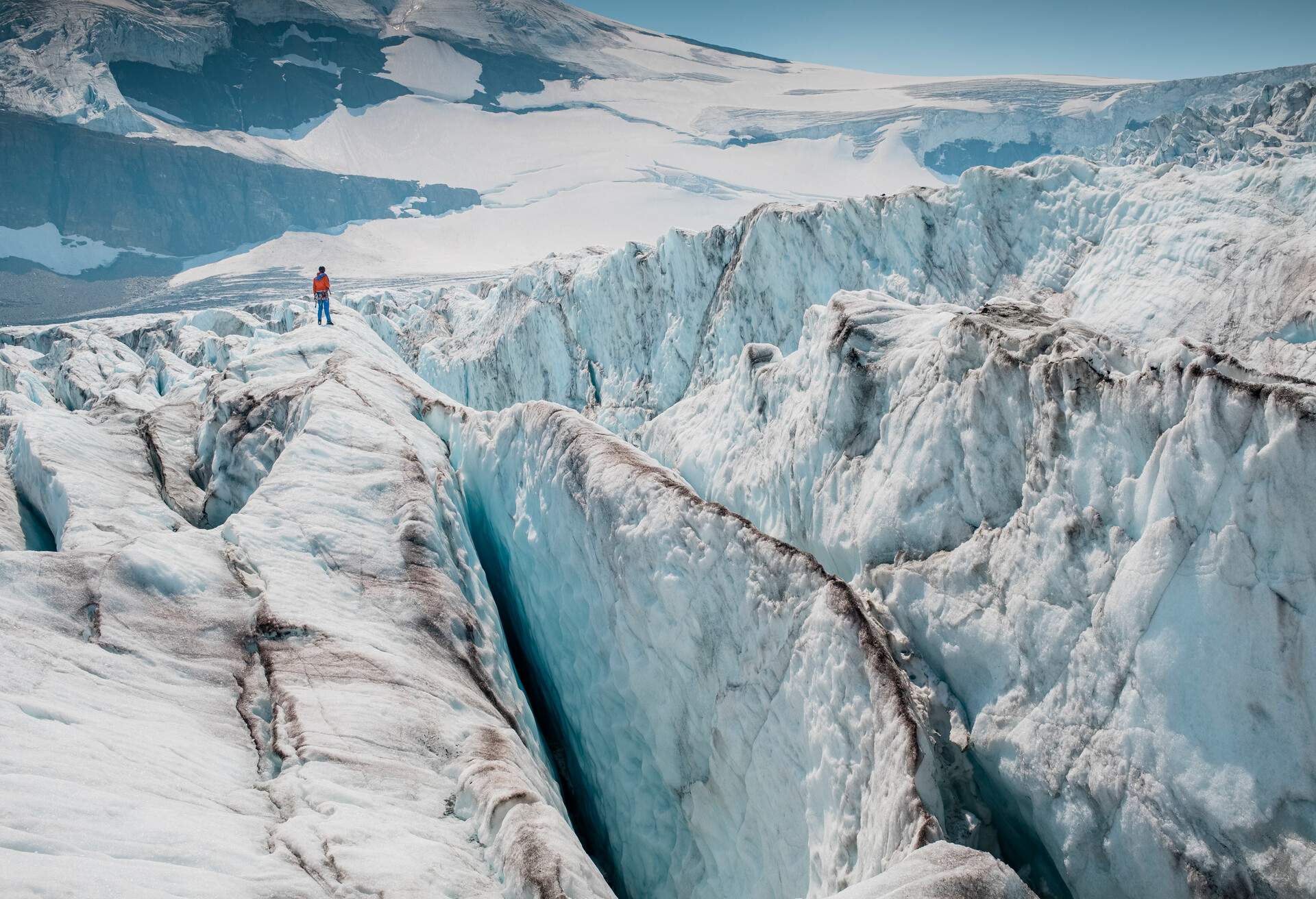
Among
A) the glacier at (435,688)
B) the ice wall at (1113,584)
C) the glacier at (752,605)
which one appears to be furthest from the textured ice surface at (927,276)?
the glacier at (435,688)

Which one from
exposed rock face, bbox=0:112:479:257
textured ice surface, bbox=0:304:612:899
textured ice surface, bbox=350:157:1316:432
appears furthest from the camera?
exposed rock face, bbox=0:112:479:257

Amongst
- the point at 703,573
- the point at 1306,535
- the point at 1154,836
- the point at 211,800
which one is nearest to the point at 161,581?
the point at 211,800

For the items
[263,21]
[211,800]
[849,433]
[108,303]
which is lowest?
[108,303]

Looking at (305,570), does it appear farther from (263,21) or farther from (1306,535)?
(263,21)

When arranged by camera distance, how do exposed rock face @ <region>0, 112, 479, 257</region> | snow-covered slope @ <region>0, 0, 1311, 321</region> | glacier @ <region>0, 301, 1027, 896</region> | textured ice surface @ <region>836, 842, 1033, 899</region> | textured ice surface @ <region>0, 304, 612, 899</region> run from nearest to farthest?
textured ice surface @ <region>836, 842, 1033, 899</region> → textured ice surface @ <region>0, 304, 612, 899</region> → glacier @ <region>0, 301, 1027, 896</region> → exposed rock face @ <region>0, 112, 479, 257</region> → snow-covered slope @ <region>0, 0, 1311, 321</region>

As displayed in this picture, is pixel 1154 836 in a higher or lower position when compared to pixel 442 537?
higher

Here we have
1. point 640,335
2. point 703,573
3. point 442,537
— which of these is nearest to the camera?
point 703,573

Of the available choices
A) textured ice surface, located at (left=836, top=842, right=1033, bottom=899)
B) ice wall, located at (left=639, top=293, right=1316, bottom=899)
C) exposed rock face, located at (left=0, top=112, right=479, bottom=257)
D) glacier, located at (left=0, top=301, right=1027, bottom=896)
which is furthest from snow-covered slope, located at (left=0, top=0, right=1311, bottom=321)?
textured ice surface, located at (left=836, top=842, right=1033, bottom=899)

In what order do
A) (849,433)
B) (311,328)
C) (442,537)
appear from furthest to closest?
(311,328)
(442,537)
(849,433)

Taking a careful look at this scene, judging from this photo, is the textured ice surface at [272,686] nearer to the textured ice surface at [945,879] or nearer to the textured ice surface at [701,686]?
the textured ice surface at [701,686]

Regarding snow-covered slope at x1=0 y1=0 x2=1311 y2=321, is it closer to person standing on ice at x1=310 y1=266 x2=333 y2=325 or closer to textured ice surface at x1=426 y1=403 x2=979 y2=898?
person standing on ice at x1=310 y1=266 x2=333 y2=325

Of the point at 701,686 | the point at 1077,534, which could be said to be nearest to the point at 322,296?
the point at 701,686
